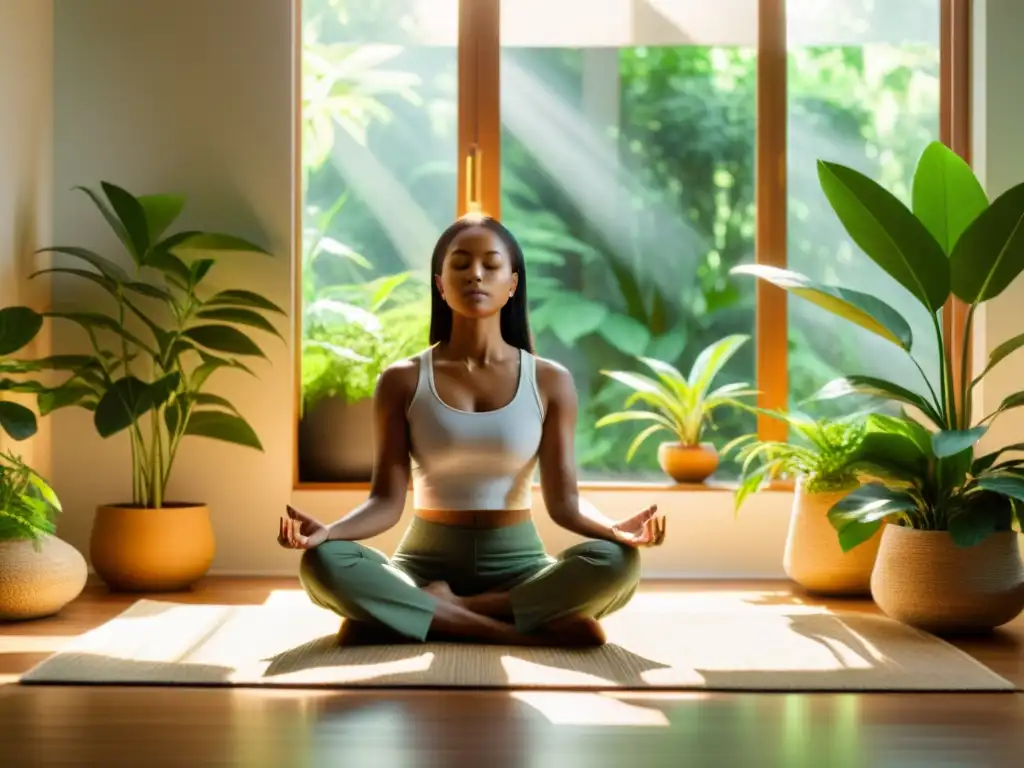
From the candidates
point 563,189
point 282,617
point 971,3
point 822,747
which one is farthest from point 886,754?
point 971,3

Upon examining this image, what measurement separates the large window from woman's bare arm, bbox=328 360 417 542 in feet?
4.05

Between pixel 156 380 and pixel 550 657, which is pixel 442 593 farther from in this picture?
pixel 156 380

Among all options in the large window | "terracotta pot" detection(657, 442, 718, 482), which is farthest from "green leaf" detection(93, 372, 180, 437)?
"terracotta pot" detection(657, 442, 718, 482)

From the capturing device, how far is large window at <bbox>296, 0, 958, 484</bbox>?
460cm

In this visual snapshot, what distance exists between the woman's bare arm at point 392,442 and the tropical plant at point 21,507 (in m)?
0.86

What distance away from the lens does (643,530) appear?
3.00m

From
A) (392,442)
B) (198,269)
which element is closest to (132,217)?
(198,269)

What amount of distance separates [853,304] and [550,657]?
3.97ft

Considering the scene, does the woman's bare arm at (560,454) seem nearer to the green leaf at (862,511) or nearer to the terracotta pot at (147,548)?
the green leaf at (862,511)

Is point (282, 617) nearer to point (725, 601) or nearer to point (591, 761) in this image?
point (725, 601)

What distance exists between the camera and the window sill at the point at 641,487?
446 cm

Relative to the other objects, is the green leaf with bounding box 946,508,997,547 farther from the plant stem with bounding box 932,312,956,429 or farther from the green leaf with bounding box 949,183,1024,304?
the green leaf with bounding box 949,183,1024,304

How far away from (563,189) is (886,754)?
2.80m

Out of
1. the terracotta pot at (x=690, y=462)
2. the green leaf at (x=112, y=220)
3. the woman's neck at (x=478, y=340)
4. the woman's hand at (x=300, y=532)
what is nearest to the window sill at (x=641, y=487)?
the terracotta pot at (x=690, y=462)
